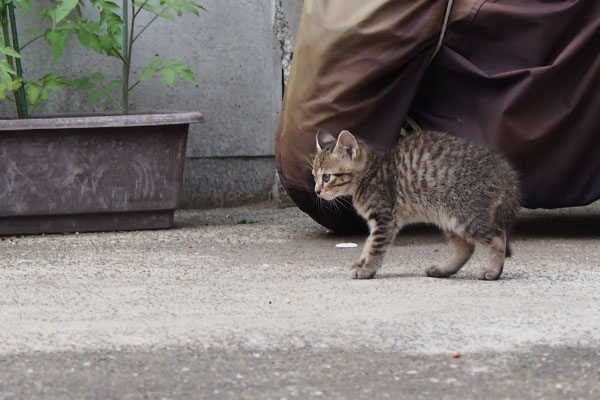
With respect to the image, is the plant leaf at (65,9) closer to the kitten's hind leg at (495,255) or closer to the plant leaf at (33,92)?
→ the plant leaf at (33,92)

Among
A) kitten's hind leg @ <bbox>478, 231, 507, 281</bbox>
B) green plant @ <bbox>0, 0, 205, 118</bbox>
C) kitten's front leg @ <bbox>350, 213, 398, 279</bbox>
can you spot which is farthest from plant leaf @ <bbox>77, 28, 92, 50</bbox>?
kitten's hind leg @ <bbox>478, 231, 507, 281</bbox>

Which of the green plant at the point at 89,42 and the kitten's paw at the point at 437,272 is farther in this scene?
the green plant at the point at 89,42

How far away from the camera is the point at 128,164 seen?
5.81 m

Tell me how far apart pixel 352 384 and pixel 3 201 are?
3515 mm

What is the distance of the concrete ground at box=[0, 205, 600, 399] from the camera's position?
279 cm

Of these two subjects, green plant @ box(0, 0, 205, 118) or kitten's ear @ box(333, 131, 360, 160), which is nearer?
kitten's ear @ box(333, 131, 360, 160)

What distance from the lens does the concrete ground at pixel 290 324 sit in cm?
279

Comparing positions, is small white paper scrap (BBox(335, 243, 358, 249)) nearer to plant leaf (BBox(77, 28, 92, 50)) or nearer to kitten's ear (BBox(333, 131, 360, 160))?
kitten's ear (BBox(333, 131, 360, 160))

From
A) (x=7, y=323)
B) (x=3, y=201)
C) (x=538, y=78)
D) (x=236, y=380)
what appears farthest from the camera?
(x=3, y=201)

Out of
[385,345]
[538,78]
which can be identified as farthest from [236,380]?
[538,78]

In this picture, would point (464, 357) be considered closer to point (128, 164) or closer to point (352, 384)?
point (352, 384)

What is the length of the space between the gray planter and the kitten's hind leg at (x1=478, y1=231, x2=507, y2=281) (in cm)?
225

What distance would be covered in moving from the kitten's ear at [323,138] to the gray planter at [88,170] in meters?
1.26

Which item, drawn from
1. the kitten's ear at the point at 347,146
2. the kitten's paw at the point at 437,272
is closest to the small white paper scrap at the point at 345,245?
the kitten's ear at the point at 347,146
